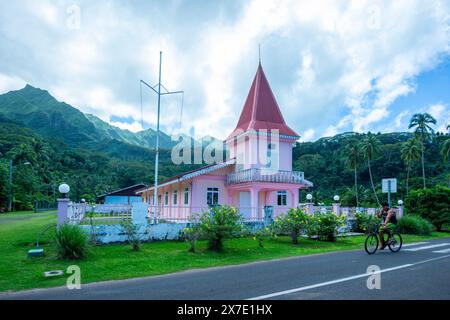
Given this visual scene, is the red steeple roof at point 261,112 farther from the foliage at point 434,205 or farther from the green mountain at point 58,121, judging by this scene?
the green mountain at point 58,121

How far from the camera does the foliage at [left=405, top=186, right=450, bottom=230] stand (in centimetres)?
2281

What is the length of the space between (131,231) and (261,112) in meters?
16.1

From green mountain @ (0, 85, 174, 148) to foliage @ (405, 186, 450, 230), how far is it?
259 ft

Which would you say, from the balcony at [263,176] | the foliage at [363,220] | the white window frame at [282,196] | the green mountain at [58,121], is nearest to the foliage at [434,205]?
the foliage at [363,220]

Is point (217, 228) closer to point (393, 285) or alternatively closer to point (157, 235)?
point (157, 235)

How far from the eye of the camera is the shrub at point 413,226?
19516 millimetres

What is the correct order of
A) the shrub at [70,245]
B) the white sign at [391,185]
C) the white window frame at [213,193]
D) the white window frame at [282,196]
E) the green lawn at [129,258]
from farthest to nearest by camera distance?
1. the white window frame at [282,196]
2. the white window frame at [213,193]
3. the white sign at [391,185]
4. the shrub at [70,245]
5. the green lawn at [129,258]

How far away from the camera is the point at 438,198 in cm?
2333

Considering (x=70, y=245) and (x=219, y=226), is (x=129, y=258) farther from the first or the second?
(x=219, y=226)

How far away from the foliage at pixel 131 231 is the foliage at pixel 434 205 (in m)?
20.1

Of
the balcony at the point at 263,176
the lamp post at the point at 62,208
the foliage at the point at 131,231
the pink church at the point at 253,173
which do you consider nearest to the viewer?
the lamp post at the point at 62,208

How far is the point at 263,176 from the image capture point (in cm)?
2220
